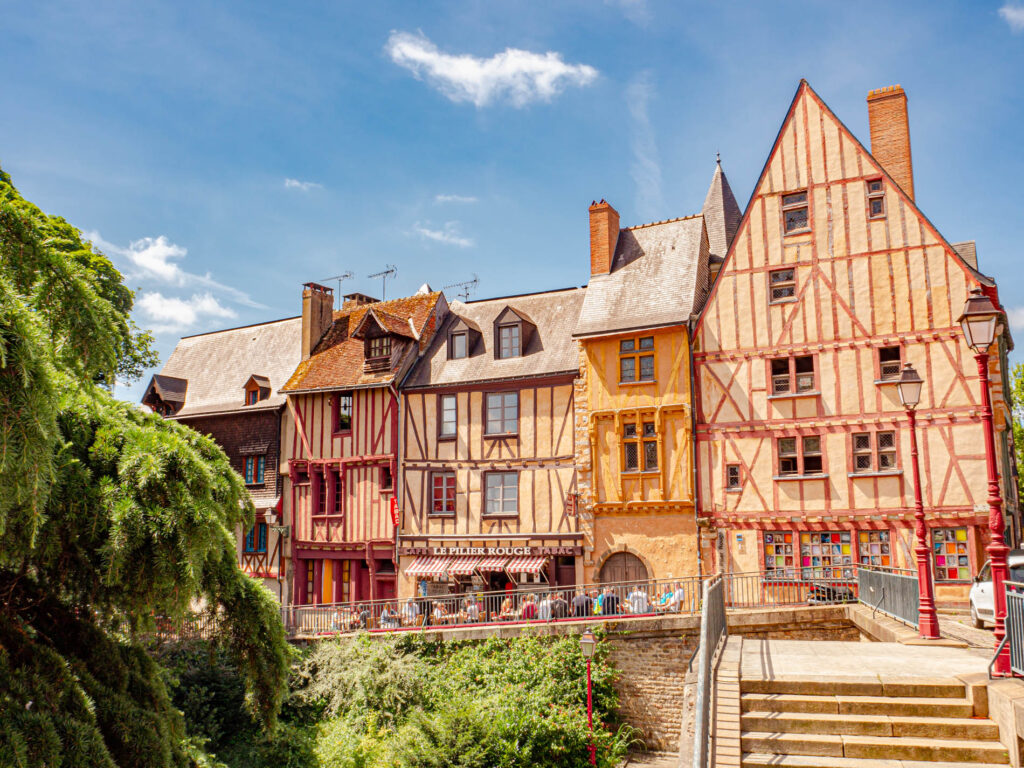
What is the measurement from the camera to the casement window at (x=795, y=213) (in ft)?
64.4

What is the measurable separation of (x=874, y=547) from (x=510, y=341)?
34.8 feet

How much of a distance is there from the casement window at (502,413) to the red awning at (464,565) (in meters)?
3.37

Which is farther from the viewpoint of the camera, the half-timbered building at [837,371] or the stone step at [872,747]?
the half-timbered building at [837,371]

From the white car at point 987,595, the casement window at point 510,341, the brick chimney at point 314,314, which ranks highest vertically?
the brick chimney at point 314,314

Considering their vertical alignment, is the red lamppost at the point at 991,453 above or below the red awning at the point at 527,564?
above

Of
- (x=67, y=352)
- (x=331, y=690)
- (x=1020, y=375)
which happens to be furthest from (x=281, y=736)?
(x=1020, y=375)

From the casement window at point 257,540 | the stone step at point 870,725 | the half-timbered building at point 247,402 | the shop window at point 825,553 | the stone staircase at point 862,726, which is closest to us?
the stone staircase at point 862,726

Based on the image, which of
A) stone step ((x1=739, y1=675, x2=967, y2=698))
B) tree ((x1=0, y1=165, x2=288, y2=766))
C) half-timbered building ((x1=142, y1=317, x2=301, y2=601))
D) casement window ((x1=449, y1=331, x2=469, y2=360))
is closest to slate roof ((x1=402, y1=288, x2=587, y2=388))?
casement window ((x1=449, y1=331, x2=469, y2=360))

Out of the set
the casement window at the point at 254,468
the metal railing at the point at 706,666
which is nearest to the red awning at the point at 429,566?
the casement window at the point at 254,468

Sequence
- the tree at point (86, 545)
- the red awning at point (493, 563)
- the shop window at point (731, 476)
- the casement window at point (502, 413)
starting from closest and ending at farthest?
the tree at point (86, 545) < the shop window at point (731, 476) < the red awning at point (493, 563) < the casement window at point (502, 413)

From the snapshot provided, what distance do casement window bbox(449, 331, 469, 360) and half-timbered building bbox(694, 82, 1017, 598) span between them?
6993 millimetres

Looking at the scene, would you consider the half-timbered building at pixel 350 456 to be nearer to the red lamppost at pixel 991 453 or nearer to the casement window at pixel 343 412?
the casement window at pixel 343 412

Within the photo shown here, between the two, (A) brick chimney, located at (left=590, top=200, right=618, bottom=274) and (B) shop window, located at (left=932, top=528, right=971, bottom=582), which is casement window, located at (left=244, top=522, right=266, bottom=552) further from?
(B) shop window, located at (left=932, top=528, right=971, bottom=582)

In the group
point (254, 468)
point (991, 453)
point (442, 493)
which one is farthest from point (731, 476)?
point (254, 468)
